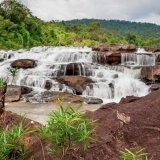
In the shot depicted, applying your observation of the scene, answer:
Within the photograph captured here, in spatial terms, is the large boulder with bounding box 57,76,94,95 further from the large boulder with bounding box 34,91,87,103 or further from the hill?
the hill

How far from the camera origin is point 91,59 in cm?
1834

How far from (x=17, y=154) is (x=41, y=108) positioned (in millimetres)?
7561

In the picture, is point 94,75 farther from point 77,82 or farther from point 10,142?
point 10,142

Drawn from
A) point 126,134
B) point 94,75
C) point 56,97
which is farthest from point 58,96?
point 126,134

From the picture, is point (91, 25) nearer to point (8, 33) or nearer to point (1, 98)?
point (8, 33)

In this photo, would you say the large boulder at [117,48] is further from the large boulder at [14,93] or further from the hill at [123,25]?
the hill at [123,25]

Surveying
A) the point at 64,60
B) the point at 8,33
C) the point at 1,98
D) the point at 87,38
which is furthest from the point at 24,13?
the point at 1,98

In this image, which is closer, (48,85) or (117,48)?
(48,85)

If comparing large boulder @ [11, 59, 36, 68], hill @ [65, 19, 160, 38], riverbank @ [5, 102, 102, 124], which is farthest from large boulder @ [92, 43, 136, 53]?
hill @ [65, 19, 160, 38]

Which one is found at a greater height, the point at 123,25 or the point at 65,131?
the point at 123,25

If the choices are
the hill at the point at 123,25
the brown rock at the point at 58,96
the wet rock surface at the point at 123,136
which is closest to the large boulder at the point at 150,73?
the brown rock at the point at 58,96

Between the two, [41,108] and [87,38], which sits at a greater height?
[87,38]

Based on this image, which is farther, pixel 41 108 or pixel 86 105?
pixel 86 105

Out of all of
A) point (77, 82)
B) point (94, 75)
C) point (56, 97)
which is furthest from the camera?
point (94, 75)
